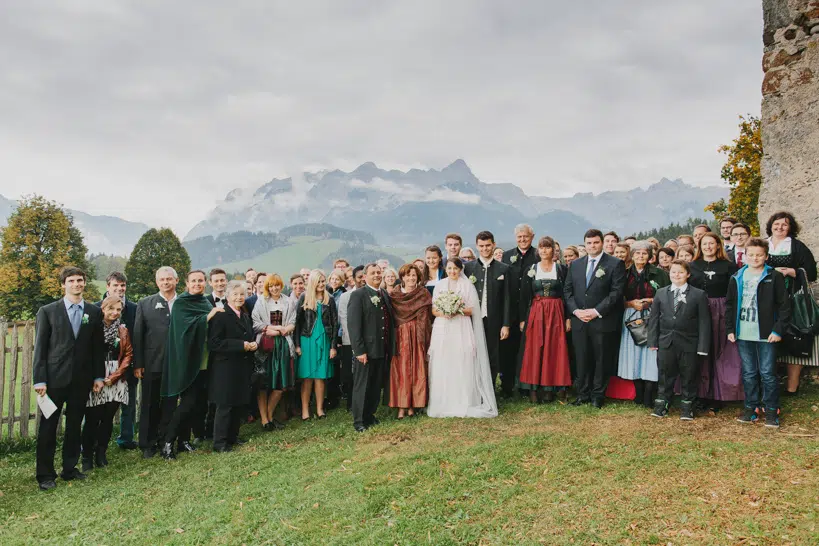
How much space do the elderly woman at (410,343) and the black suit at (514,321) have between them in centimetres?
133

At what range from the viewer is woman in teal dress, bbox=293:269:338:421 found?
785 cm

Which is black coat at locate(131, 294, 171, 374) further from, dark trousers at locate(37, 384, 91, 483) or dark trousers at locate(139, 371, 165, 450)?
dark trousers at locate(37, 384, 91, 483)

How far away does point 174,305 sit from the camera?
21.8ft

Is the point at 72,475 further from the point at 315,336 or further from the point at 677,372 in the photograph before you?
the point at 677,372

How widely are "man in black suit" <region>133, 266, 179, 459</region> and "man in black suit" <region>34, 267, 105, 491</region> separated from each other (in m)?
0.64

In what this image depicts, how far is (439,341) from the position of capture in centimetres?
747

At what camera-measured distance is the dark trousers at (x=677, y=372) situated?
20.9ft

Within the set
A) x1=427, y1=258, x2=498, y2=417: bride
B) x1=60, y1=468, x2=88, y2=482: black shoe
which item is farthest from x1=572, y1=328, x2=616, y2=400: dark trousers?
x1=60, y1=468, x2=88, y2=482: black shoe

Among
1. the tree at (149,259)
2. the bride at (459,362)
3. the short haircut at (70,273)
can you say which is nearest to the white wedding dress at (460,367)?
the bride at (459,362)

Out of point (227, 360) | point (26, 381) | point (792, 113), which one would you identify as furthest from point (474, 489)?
point (792, 113)

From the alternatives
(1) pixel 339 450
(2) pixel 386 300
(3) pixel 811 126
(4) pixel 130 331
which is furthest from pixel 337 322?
(3) pixel 811 126

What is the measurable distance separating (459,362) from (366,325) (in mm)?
1384

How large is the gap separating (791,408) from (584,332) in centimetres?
251

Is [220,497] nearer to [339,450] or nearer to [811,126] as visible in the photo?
[339,450]
